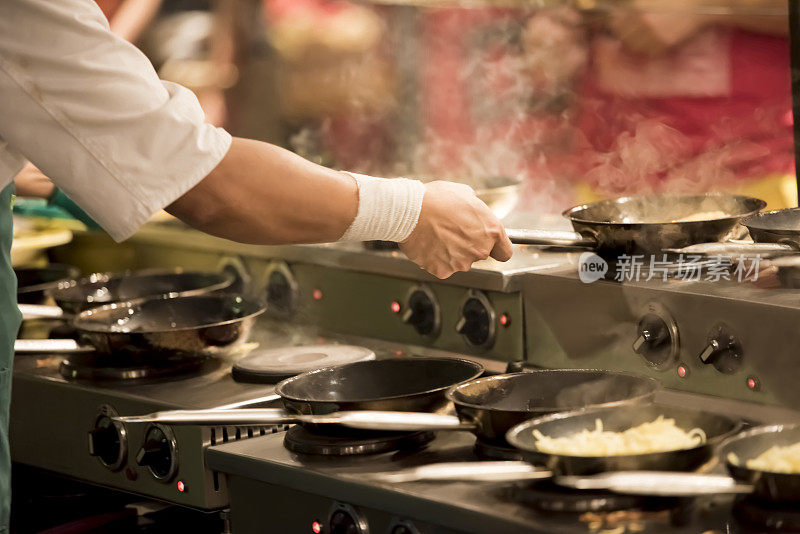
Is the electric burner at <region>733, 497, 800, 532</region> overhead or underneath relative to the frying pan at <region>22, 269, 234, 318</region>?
underneath

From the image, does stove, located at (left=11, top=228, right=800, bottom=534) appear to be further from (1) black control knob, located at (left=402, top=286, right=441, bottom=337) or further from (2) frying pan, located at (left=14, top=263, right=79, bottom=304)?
(2) frying pan, located at (left=14, top=263, right=79, bottom=304)

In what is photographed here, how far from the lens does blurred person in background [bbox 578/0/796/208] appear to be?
2.99 m

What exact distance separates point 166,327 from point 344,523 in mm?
848

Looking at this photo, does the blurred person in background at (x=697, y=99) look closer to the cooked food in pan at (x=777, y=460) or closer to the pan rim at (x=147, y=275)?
the pan rim at (x=147, y=275)

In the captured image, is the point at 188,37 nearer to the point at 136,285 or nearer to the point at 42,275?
the point at 42,275

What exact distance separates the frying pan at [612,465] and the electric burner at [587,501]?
0.02m

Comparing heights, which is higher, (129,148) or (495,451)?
(129,148)

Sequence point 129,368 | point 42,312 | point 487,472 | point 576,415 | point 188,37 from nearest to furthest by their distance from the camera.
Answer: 1. point 487,472
2. point 576,415
3. point 129,368
4. point 42,312
5. point 188,37

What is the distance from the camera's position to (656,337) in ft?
5.50

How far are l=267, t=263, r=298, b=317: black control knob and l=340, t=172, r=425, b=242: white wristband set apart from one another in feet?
2.63

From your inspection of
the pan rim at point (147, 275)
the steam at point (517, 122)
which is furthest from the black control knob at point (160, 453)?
the steam at point (517, 122)

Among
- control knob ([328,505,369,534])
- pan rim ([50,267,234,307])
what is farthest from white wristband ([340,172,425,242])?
pan rim ([50,267,234,307])

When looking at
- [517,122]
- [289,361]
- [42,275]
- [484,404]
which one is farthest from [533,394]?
[517,122]

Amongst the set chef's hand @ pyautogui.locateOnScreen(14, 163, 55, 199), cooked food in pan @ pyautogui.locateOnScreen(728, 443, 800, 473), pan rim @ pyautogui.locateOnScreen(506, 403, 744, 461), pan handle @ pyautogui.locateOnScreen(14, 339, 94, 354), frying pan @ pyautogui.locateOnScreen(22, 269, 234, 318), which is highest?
chef's hand @ pyautogui.locateOnScreen(14, 163, 55, 199)
